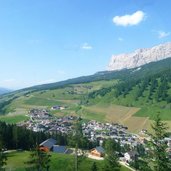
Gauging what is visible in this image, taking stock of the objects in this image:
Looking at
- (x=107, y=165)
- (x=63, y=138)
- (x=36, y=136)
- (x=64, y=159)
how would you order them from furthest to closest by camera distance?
(x=63, y=138), (x=36, y=136), (x=64, y=159), (x=107, y=165)

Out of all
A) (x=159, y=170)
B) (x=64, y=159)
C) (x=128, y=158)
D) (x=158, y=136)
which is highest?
(x=158, y=136)

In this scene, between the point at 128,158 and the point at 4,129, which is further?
the point at 128,158

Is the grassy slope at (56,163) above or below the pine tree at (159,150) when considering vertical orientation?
below

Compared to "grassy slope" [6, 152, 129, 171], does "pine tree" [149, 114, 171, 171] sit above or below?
above

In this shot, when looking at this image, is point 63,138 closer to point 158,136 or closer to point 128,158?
point 128,158

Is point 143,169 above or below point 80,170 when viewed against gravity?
above

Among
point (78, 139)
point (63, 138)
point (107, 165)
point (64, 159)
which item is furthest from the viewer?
point (63, 138)

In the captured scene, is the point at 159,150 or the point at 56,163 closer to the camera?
the point at 159,150

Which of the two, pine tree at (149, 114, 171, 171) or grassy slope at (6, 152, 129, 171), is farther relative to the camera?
grassy slope at (6, 152, 129, 171)

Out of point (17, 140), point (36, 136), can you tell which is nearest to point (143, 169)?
point (17, 140)

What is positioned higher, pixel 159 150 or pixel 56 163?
pixel 159 150

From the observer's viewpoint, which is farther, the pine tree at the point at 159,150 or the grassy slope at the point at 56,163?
the grassy slope at the point at 56,163
